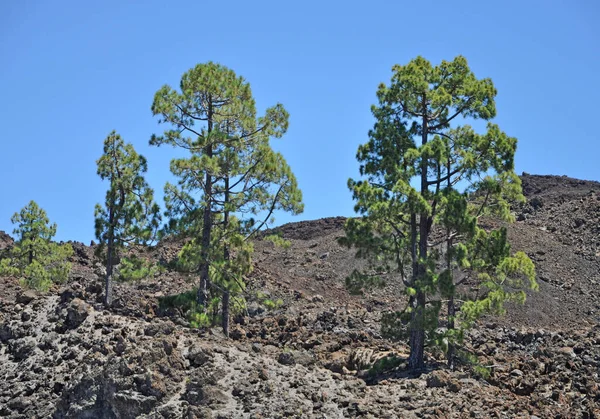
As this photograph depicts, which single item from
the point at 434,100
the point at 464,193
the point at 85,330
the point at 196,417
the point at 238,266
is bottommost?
the point at 196,417

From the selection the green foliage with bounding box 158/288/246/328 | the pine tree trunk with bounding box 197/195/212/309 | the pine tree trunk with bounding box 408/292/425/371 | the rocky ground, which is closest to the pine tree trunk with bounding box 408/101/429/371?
the pine tree trunk with bounding box 408/292/425/371

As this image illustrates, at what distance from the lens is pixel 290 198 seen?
30203mm

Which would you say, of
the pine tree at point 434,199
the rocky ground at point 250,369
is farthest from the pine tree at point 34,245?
the pine tree at point 434,199

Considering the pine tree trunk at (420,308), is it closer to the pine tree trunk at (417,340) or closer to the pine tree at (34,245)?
the pine tree trunk at (417,340)

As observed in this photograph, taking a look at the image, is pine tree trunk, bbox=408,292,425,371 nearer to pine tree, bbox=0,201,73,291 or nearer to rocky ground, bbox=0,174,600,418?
rocky ground, bbox=0,174,600,418

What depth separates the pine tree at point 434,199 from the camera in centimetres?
2723

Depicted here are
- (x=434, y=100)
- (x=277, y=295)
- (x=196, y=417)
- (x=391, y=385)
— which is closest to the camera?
(x=196, y=417)

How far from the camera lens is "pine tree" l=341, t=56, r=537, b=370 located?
27.2m

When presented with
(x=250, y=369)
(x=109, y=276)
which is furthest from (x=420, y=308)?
(x=109, y=276)

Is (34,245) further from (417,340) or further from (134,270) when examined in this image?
(417,340)

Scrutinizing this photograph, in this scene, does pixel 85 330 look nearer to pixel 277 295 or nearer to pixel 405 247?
pixel 405 247

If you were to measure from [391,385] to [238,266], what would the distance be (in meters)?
7.93

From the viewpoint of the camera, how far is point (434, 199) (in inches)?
1086

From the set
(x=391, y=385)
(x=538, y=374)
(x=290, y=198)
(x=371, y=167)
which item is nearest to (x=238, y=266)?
(x=290, y=198)
